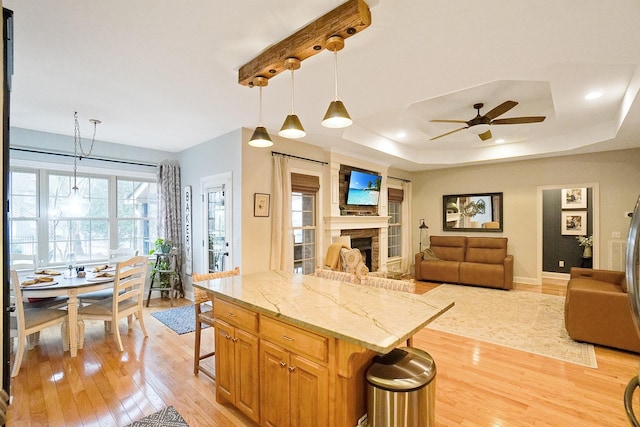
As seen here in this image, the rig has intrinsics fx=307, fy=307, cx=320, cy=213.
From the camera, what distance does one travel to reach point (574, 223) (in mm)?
6781

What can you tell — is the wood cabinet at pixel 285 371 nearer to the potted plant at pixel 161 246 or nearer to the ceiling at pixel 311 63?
the ceiling at pixel 311 63

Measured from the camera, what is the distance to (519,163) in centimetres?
647

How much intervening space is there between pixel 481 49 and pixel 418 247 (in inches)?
243

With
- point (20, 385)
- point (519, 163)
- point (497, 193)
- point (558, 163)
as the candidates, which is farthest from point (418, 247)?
point (20, 385)

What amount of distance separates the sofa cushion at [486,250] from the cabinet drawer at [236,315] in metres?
5.72

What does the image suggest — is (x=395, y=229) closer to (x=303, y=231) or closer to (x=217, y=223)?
(x=303, y=231)

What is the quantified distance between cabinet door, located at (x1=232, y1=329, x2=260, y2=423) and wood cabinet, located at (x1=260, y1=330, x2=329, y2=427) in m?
0.06

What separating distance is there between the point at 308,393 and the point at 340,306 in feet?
1.61

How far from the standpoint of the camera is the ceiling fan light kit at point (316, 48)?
5.83 ft

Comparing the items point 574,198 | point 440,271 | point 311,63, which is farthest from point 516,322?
point 574,198

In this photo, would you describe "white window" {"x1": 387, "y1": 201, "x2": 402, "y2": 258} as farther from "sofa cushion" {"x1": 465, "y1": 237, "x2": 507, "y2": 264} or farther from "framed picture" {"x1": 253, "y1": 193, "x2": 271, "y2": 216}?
"framed picture" {"x1": 253, "y1": 193, "x2": 271, "y2": 216}

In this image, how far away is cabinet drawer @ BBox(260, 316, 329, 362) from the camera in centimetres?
158

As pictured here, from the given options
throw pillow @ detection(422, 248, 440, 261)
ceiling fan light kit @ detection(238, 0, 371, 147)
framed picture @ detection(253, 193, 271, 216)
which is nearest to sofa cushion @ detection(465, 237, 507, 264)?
throw pillow @ detection(422, 248, 440, 261)

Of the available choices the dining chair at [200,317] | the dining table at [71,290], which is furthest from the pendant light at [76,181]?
the dining chair at [200,317]
